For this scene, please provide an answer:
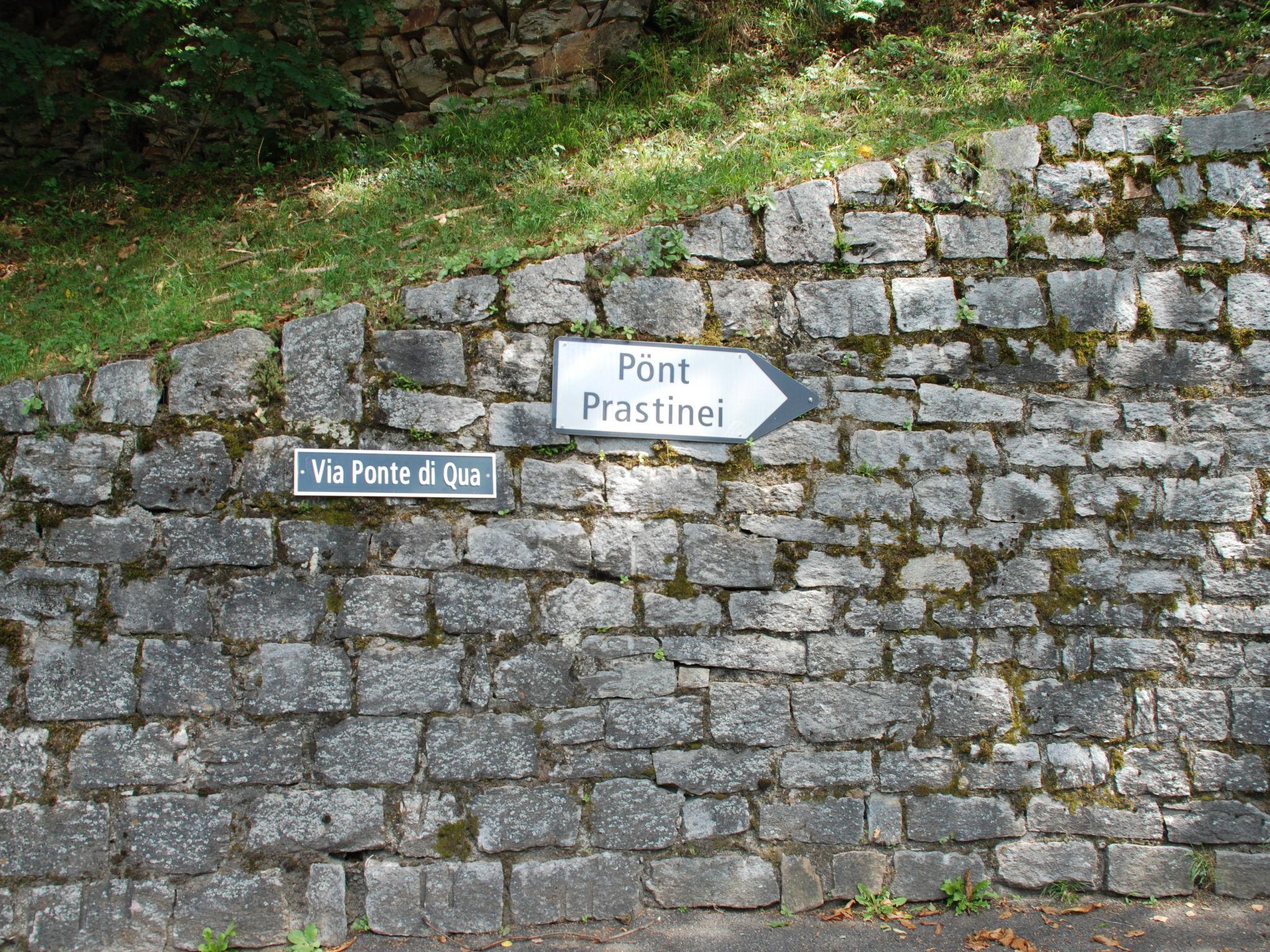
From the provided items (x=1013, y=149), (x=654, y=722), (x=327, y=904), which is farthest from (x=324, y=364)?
(x=1013, y=149)

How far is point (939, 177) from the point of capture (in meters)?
3.71

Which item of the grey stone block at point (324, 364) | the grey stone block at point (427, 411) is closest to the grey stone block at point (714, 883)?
the grey stone block at point (427, 411)

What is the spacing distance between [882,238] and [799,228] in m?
0.35

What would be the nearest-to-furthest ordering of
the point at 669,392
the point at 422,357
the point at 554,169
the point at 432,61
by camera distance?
1. the point at 422,357
2. the point at 669,392
3. the point at 554,169
4. the point at 432,61

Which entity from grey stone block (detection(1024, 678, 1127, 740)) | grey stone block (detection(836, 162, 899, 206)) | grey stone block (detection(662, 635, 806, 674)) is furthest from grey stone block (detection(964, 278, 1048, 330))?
grey stone block (detection(662, 635, 806, 674))

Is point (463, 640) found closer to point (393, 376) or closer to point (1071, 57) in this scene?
point (393, 376)

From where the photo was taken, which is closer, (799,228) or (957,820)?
(957,820)

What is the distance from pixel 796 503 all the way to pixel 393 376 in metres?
1.59

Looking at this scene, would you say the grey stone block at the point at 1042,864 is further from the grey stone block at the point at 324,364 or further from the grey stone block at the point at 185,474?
the grey stone block at the point at 185,474

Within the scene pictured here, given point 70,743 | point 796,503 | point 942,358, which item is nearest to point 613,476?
point 796,503

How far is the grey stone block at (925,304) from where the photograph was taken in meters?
3.56

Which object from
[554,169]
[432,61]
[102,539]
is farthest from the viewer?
[432,61]

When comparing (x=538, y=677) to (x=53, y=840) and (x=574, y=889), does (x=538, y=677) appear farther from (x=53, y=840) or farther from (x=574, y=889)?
(x=53, y=840)

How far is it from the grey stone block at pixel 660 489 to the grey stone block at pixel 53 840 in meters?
2.06
